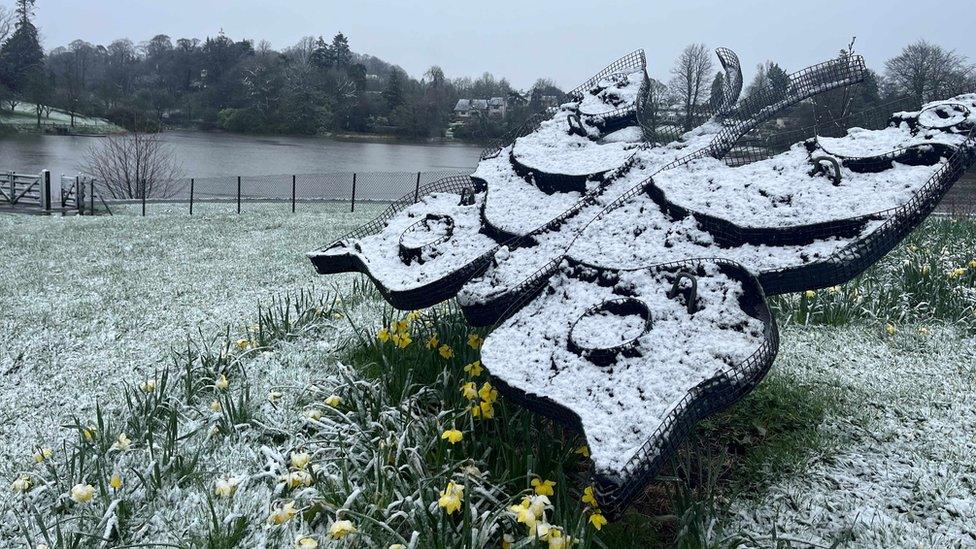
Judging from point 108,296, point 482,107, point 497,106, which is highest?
point 497,106

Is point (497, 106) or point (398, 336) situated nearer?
point (398, 336)

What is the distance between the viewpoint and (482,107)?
48094 millimetres

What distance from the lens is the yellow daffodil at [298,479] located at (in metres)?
2.68

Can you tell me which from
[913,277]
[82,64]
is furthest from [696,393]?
[82,64]

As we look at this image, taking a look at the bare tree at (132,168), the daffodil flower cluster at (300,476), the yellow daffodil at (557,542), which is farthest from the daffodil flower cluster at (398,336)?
the bare tree at (132,168)

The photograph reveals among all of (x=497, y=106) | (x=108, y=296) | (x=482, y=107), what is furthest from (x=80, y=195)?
(x=482, y=107)

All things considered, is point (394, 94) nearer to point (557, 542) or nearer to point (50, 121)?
point (50, 121)

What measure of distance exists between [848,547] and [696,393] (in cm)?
114

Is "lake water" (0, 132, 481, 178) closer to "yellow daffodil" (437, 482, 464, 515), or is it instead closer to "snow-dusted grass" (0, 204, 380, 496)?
"snow-dusted grass" (0, 204, 380, 496)

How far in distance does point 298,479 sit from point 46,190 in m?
19.5

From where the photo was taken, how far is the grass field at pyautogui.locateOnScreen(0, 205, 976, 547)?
2.65 m

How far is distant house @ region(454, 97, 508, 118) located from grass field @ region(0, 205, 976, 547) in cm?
3672

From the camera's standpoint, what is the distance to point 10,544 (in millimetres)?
2752

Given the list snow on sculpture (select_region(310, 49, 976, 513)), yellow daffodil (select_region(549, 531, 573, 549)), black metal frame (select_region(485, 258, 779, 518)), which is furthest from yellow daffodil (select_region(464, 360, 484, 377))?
yellow daffodil (select_region(549, 531, 573, 549))
